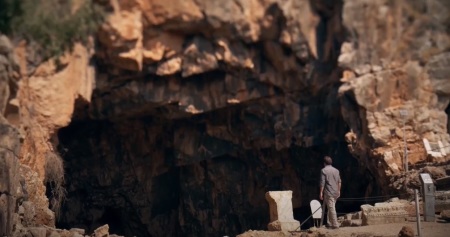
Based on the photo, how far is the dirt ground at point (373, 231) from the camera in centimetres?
1465

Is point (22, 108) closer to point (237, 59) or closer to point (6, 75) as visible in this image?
point (6, 75)

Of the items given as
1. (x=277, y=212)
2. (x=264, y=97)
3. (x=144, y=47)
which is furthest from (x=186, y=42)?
(x=277, y=212)

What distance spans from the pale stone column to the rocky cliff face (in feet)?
18.6

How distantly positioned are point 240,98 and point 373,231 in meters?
11.7

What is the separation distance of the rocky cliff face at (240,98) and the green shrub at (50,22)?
0.38m

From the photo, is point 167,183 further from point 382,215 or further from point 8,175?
point 8,175

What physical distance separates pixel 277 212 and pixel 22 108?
22.7 feet

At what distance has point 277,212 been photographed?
59.6 feet

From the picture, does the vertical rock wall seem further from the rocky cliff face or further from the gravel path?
the gravel path

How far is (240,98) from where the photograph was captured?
87.4 ft

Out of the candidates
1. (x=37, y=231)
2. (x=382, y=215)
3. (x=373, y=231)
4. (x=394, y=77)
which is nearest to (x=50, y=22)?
(x=37, y=231)

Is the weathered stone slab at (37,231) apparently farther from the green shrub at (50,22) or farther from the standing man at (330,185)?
the green shrub at (50,22)

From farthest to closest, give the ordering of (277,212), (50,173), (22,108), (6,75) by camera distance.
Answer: (50,173) < (22,108) < (277,212) < (6,75)

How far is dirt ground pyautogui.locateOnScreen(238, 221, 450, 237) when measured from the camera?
14.6 m
